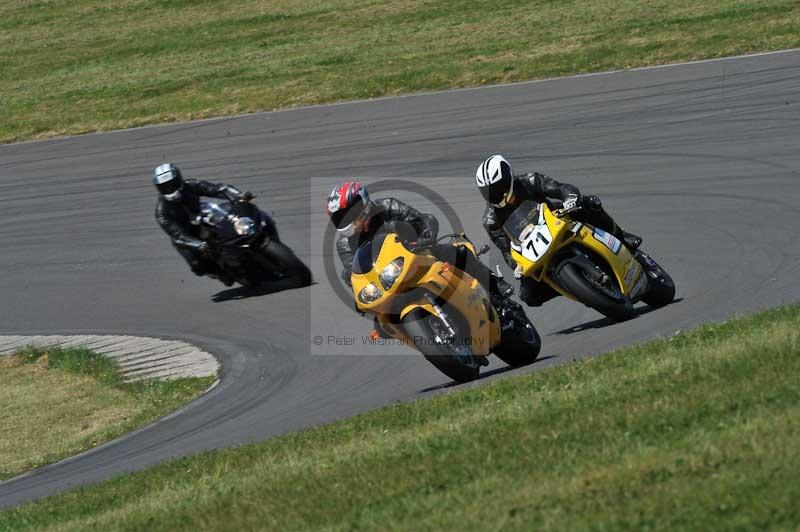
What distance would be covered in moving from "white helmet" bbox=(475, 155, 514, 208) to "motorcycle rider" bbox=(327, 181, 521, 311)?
614 mm

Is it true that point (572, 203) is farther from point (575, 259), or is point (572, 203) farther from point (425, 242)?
point (425, 242)

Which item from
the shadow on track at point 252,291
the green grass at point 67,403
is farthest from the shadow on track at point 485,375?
the shadow on track at point 252,291

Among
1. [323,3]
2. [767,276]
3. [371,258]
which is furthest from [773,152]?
[323,3]

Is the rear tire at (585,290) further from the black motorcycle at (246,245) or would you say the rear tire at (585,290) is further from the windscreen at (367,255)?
the black motorcycle at (246,245)

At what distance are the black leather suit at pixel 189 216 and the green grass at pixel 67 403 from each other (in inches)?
71.7

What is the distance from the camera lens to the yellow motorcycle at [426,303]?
30.8ft

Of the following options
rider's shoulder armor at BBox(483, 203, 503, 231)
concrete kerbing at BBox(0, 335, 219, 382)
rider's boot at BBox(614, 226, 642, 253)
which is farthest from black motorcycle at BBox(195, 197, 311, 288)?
rider's boot at BBox(614, 226, 642, 253)

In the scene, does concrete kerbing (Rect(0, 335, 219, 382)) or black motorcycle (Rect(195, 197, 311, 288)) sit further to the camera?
black motorcycle (Rect(195, 197, 311, 288))

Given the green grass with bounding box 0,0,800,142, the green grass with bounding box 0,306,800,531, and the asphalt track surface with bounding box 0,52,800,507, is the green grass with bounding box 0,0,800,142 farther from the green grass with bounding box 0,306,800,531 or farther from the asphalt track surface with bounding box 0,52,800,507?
the green grass with bounding box 0,306,800,531

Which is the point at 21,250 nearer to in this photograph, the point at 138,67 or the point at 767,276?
the point at 767,276

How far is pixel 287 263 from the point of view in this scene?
14625 millimetres

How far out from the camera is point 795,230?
12.6m

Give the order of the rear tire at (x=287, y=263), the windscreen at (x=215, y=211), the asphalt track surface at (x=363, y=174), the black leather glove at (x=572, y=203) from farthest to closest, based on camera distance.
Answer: the windscreen at (x=215, y=211) → the rear tire at (x=287, y=263) → the asphalt track surface at (x=363, y=174) → the black leather glove at (x=572, y=203)

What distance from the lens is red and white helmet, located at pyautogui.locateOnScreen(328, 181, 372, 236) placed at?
400 inches
